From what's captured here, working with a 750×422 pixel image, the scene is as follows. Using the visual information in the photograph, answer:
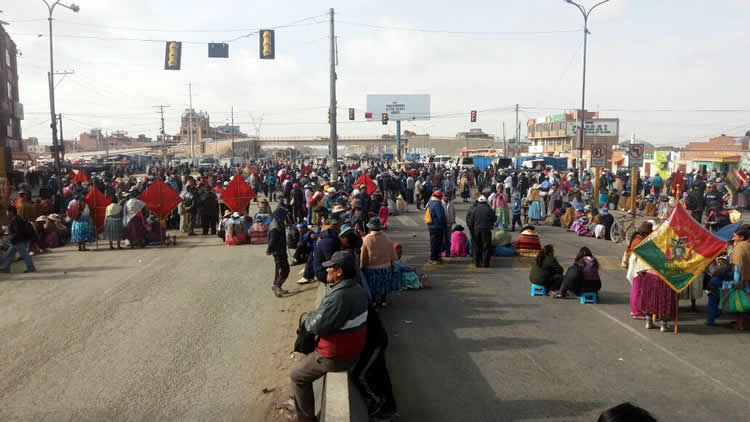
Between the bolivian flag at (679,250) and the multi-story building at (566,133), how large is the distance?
71.4 meters

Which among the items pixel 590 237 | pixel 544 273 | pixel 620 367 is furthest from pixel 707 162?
pixel 620 367

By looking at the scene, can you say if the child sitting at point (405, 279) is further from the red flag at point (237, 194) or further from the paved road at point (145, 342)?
the red flag at point (237, 194)

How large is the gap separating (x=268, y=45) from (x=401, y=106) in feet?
187

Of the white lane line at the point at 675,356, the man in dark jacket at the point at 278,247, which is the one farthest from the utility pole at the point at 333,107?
the white lane line at the point at 675,356

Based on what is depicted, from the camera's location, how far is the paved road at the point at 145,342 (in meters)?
6.04

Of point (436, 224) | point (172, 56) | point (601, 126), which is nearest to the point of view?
point (436, 224)

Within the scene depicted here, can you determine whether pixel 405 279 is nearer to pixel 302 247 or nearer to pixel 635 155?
pixel 302 247

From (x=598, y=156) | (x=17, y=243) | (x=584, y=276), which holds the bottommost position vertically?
(x=584, y=276)

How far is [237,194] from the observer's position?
17109mm

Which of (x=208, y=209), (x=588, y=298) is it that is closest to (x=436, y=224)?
(x=588, y=298)

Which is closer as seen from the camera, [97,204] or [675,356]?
[675,356]

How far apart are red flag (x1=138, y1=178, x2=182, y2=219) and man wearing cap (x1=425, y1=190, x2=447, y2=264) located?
25.6ft

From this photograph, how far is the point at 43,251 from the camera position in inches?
608

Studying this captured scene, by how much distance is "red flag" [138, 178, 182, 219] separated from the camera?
642 inches
